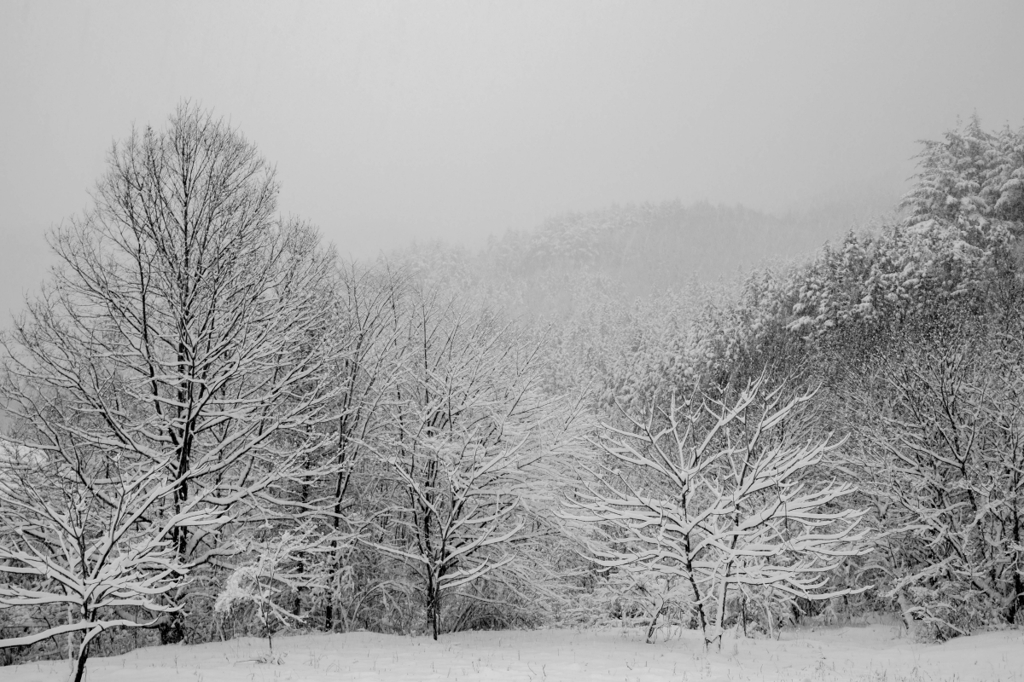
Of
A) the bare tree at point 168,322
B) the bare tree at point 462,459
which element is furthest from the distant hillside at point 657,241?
the bare tree at point 168,322

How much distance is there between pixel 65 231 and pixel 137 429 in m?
3.46

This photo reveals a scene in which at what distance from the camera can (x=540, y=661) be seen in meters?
8.13

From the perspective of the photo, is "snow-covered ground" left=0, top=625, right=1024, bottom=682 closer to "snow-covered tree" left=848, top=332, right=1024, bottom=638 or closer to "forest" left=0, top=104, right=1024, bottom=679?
"forest" left=0, top=104, right=1024, bottom=679

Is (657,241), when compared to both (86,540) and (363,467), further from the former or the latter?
(86,540)

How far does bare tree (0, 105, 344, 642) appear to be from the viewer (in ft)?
31.0

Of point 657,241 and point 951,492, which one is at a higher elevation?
point 657,241

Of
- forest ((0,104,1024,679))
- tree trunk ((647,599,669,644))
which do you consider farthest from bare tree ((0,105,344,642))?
Result: tree trunk ((647,599,669,644))

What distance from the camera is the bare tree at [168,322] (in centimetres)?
945

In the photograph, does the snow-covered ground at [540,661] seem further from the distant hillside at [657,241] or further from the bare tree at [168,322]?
the distant hillside at [657,241]

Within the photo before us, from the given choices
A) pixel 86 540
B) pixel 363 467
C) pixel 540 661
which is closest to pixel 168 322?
pixel 86 540

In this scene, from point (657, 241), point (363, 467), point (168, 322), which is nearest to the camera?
point (168, 322)

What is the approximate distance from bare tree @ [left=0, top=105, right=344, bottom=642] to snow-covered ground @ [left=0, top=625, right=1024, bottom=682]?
7.12ft

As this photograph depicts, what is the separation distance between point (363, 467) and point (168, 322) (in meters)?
5.59

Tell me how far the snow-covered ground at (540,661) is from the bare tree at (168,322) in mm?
2171
